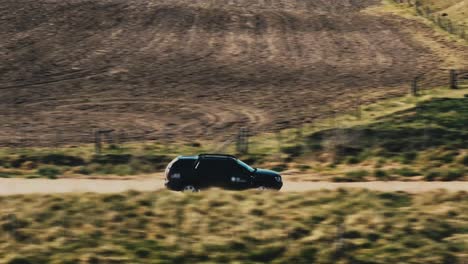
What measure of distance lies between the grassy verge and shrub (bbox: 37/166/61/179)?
601cm

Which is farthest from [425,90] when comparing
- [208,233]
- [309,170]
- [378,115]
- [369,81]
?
[208,233]

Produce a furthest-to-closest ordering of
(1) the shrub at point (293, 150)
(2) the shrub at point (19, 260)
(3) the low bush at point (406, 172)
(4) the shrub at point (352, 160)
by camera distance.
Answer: (1) the shrub at point (293, 150), (4) the shrub at point (352, 160), (3) the low bush at point (406, 172), (2) the shrub at point (19, 260)

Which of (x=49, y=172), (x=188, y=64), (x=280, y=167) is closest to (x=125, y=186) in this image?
(x=49, y=172)

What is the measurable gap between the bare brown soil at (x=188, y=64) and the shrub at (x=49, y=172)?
5.47m

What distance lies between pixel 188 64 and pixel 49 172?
82.9 feet

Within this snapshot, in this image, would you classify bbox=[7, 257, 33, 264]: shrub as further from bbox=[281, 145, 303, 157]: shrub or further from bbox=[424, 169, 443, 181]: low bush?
bbox=[281, 145, 303, 157]: shrub

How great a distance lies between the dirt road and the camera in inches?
1059

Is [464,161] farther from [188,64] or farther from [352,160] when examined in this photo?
[188,64]

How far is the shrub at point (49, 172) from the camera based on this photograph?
29.9 meters

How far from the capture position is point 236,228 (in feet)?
70.1

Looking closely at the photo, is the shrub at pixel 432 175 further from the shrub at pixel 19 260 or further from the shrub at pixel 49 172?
the shrub at pixel 19 260

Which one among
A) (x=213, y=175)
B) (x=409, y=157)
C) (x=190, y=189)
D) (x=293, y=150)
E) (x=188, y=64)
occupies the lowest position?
(x=188, y=64)

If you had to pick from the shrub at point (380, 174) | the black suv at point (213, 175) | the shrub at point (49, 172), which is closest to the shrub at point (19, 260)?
the black suv at point (213, 175)

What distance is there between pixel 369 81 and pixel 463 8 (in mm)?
28461
